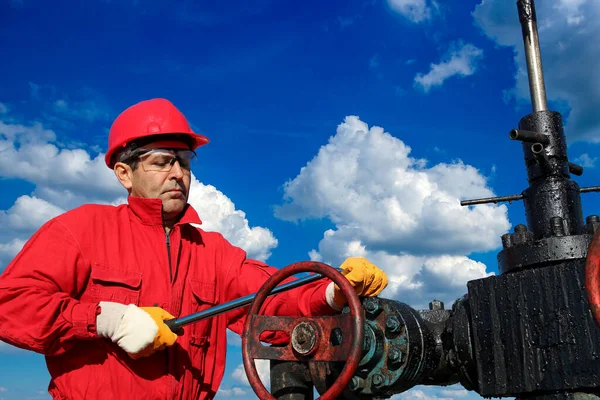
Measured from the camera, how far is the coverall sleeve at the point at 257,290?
278 cm

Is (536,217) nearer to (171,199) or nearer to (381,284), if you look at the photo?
(381,284)

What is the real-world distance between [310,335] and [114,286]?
1.01 metres

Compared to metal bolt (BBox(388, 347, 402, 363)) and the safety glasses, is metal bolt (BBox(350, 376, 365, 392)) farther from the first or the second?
the safety glasses

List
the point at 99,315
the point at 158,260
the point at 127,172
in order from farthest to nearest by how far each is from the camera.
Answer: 1. the point at 127,172
2. the point at 158,260
3. the point at 99,315

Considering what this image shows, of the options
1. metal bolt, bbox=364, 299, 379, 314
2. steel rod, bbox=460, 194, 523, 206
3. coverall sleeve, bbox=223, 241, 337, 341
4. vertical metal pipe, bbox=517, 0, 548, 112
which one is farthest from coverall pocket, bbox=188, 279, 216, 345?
vertical metal pipe, bbox=517, 0, 548, 112

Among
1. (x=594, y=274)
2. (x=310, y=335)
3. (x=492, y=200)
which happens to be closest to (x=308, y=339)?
(x=310, y=335)

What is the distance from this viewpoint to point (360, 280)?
2523mm

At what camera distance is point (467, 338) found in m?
2.69

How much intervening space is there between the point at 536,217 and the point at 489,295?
0.45m

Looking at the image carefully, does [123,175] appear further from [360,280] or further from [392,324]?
[392,324]

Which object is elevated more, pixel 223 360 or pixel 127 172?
pixel 127 172

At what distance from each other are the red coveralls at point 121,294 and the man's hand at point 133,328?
5 centimetres

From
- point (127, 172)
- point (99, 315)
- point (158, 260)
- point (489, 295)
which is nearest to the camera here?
point (99, 315)

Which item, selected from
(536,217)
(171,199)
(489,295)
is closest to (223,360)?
(171,199)
